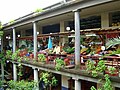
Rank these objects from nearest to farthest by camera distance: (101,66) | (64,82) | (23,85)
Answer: (101,66), (23,85), (64,82)

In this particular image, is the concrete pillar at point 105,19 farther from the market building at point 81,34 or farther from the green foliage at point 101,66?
the green foliage at point 101,66

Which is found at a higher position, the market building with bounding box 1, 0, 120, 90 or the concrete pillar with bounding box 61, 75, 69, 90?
the market building with bounding box 1, 0, 120, 90

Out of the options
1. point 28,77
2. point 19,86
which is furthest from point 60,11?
point 28,77

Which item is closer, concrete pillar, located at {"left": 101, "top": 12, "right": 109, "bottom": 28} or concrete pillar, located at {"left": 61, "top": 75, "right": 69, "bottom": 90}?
concrete pillar, located at {"left": 101, "top": 12, "right": 109, "bottom": 28}

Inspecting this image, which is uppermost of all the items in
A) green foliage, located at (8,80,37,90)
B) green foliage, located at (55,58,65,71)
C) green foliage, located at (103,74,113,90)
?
green foliage, located at (55,58,65,71)

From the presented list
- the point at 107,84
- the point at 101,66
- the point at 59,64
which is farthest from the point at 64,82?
the point at 107,84

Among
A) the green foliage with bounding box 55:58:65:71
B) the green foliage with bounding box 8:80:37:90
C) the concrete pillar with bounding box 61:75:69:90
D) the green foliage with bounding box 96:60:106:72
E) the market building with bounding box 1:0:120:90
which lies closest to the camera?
the green foliage with bounding box 96:60:106:72

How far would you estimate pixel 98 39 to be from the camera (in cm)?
1535

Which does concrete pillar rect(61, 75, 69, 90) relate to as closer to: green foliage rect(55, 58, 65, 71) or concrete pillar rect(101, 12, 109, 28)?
concrete pillar rect(101, 12, 109, 28)

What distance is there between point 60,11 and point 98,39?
134 inches

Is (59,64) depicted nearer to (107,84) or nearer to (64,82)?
(107,84)

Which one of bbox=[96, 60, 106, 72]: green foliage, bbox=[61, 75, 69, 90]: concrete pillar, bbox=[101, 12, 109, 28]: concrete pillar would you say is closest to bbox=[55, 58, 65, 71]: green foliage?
bbox=[96, 60, 106, 72]: green foliage

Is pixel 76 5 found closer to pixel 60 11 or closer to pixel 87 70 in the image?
pixel 60 11

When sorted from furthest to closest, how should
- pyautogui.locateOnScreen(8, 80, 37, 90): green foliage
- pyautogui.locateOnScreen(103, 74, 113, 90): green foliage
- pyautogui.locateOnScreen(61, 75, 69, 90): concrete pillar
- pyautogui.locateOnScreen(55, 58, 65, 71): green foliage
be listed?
pyautogui.locateOnScreen(61, 75, 69, 90): concrete pillar
pyautogui.locateOnScreen(8, 80, 37, 90): green foliage
pyautogui.locateOnScreen(55, 58, 65, 71): green foliage
pyautogui.locateOnScreen(103, 74, 113, 90): green foliage
